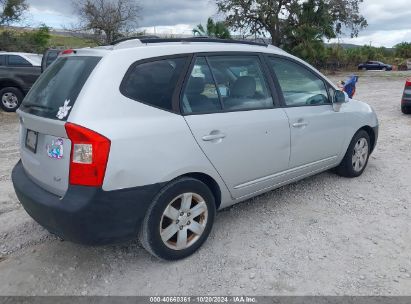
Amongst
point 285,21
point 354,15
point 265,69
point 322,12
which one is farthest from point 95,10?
point 265,69

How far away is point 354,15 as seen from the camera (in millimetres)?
29891

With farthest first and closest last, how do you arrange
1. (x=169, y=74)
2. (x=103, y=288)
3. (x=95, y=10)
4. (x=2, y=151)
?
(x=95, y=10), (x=2, y=151), (x=169, y=74), (x=103, y=288)

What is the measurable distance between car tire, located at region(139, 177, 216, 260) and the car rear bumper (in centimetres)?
10

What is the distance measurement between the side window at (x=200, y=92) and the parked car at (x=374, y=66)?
3392 cm

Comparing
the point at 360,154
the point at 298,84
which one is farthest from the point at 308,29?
the point at 298,84

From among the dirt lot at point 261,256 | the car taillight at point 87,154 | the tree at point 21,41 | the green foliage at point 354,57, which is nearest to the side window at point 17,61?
the dirt lot at point 261,256

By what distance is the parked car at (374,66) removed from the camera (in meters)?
34.1

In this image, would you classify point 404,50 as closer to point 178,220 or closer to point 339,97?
point 339,97

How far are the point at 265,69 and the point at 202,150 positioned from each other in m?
1.21

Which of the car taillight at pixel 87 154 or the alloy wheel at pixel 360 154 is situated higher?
the car taillight at pixel 87 154

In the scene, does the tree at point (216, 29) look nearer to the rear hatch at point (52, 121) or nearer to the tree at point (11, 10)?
the tree at point (11, 10)

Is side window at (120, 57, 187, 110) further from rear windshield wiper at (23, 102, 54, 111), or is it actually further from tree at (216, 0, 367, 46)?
tree at (216, 0, 367, 46)

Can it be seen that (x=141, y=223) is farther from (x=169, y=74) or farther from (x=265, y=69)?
(x=265, y=69)

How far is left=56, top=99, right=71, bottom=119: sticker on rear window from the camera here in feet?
8.58
